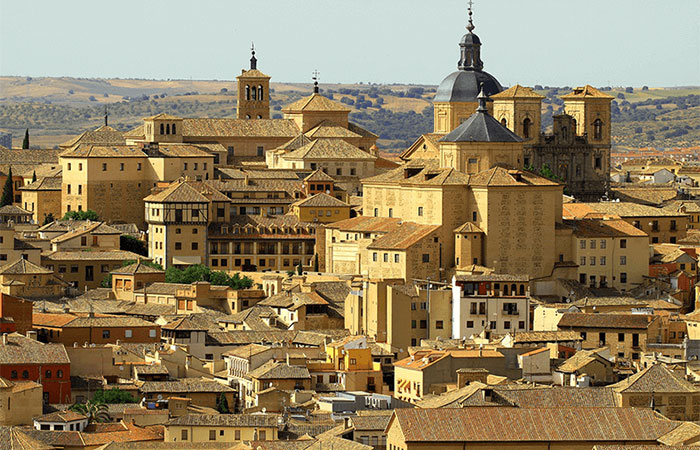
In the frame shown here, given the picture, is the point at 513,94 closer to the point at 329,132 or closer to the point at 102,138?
the point at 329,132

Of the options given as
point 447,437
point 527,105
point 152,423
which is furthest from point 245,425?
point 527,105

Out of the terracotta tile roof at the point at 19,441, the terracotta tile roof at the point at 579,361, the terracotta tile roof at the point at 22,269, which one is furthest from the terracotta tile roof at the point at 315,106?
the terracotta tile roof at the point at 19,441

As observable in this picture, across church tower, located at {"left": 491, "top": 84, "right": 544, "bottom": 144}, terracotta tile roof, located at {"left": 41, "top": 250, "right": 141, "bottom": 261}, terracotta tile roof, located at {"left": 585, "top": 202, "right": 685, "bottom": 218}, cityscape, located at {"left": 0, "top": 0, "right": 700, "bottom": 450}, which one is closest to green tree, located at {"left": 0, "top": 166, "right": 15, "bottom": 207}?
cityscape, located at {"left": 0, "top": 0, "right": 700, "bottom": 450}

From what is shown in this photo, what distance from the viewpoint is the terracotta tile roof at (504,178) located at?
325ft

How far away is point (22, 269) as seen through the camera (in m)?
99.1

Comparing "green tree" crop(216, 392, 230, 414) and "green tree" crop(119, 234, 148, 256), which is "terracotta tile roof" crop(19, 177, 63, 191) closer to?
"green tree" crop(119, 234, 148, 256)

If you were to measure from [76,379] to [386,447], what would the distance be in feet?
56.2

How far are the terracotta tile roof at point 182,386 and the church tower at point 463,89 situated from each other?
49715mm

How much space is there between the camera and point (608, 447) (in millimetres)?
64625

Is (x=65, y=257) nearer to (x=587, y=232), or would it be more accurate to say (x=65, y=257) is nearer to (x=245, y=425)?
(x=587, y=232)

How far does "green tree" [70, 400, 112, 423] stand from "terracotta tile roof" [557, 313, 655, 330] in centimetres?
2056

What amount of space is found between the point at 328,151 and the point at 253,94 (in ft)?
73.7

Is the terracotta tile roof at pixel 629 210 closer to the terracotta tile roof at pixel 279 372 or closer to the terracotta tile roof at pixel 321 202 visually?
the terracotta tile roof at pixel 321 202

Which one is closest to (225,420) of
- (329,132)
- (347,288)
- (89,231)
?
(347,288)
